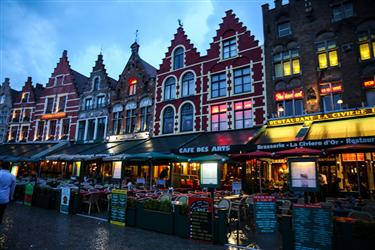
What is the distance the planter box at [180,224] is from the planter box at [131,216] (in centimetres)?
192

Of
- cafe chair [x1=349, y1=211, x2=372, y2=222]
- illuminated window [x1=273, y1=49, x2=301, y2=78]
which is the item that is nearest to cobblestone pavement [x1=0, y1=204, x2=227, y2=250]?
cafe chair [x1=349, y1=211, x2=372, y2=222]

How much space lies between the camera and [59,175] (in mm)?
26656

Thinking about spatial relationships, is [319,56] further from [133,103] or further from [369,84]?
[133,103]

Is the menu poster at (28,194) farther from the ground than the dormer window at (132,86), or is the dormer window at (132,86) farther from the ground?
the dormer window at (132,86)

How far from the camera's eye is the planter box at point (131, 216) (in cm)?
919

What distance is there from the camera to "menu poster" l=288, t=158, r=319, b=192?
255 inches

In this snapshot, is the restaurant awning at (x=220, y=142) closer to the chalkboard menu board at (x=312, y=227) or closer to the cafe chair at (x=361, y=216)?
the cafe chair at (x=361, y=216)

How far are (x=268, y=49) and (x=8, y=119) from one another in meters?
34.9

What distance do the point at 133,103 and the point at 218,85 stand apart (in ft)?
29.5

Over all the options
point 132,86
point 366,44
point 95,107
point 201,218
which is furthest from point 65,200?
point 366,44

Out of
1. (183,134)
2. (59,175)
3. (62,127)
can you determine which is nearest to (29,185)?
(183,134)

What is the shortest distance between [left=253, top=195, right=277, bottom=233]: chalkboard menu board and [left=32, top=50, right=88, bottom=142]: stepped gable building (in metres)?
24.8

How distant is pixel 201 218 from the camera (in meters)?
A: 7.51

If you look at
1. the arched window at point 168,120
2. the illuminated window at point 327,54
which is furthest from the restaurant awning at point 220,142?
the illuminated window at point 327,54
